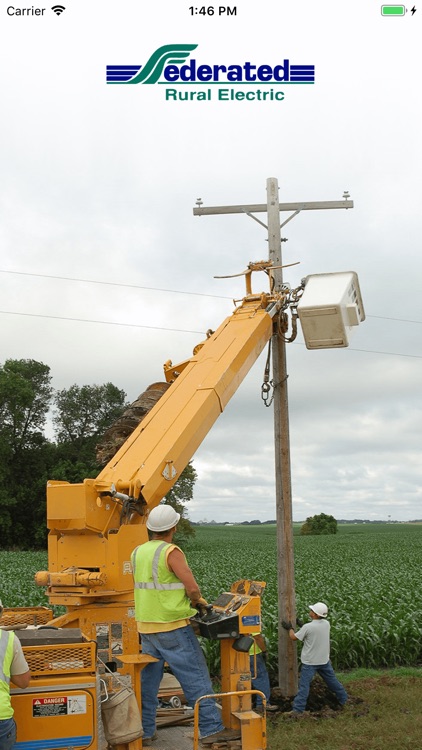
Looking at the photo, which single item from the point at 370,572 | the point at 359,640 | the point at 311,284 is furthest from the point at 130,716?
the point at 370,572

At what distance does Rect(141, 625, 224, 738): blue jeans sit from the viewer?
662cm

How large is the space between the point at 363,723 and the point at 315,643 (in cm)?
105

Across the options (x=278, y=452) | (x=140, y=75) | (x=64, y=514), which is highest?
(x=140, y=75)

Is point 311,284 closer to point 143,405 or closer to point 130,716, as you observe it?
point 143,405

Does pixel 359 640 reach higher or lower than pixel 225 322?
lower

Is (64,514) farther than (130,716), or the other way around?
(64,514)

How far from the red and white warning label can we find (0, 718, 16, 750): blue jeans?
30 centimetres

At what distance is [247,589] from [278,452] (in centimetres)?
310

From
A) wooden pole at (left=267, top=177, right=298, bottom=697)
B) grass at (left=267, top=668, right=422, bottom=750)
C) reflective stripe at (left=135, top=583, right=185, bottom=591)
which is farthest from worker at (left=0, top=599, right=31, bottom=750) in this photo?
wooden pole at (left=267, top=177, right=298, bottom=697)

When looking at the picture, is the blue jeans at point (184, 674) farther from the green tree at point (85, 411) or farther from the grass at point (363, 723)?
the green tree at point (85, 411)

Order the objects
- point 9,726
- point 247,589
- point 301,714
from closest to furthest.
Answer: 1. point 9,726
2. point 247,589
3. point 301,714

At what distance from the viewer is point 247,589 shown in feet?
25.4

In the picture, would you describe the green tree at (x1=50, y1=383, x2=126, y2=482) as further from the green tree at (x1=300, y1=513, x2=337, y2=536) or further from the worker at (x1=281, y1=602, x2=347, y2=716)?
the worker at (x1=281, y1=602, x2=347, y2=716)

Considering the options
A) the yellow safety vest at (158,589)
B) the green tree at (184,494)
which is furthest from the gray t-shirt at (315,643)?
the green tree at (184,494)
